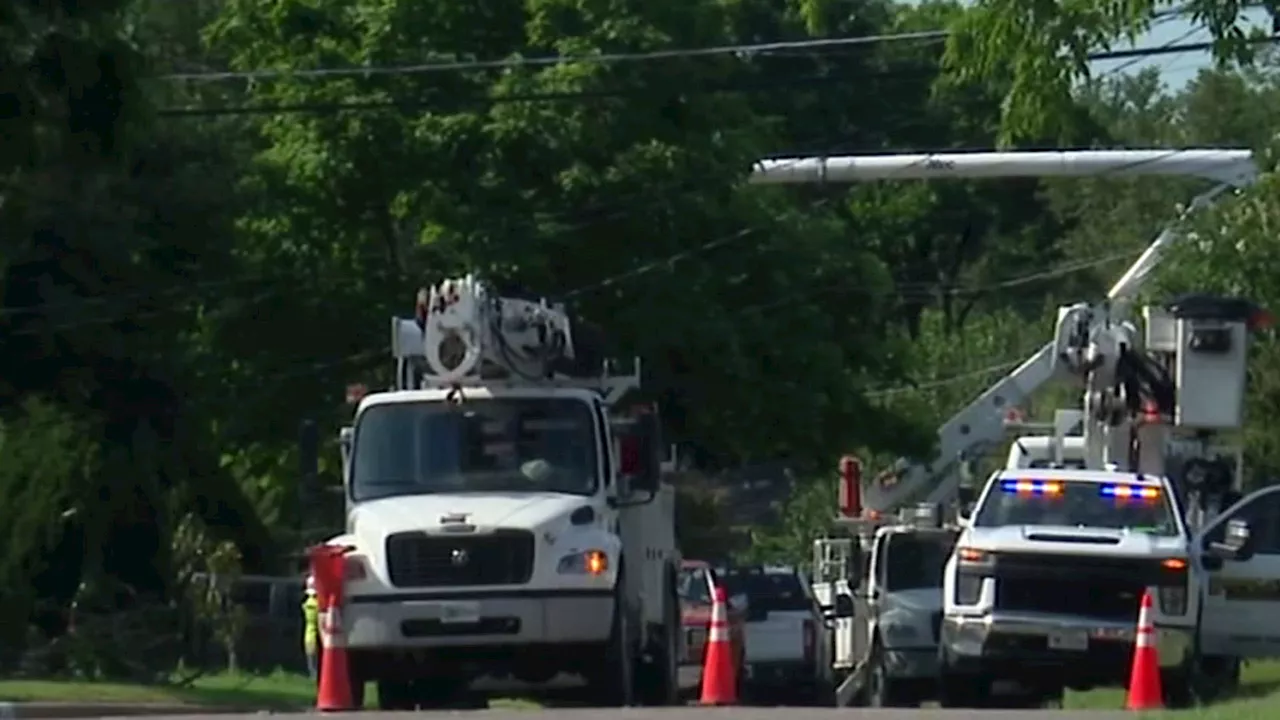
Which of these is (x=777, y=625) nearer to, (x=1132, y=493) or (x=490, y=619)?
(x=1132, y=493)

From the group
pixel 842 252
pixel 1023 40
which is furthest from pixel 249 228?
pixel 1023 40

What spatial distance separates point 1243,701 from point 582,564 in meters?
5.02

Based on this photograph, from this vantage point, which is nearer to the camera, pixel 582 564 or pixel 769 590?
pixel 582 564

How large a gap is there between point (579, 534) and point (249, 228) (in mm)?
19144

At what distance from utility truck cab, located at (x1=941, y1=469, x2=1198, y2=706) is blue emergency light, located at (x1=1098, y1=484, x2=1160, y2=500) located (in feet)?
0.66

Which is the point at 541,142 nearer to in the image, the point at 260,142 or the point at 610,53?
the point at 610,53

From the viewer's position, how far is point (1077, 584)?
23422mm

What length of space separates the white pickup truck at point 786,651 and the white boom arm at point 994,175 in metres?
1.72

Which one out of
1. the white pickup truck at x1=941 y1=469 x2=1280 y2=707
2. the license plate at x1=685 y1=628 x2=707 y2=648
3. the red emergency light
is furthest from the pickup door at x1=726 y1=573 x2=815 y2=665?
the white pickup truck at x1=941 y1=469 x2=1280 y2=707

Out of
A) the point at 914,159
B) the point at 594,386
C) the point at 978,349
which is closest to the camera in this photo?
the point at 594,386

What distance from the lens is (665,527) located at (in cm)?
2581

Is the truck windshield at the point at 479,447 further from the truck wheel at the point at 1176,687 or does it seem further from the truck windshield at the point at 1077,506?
the truck wheel at the point at 1176,687

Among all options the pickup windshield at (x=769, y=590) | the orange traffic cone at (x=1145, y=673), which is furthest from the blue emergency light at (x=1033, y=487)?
the pickup windshield at (x=769, y=590)

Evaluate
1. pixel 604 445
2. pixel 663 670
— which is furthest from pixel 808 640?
pixel 604 445
